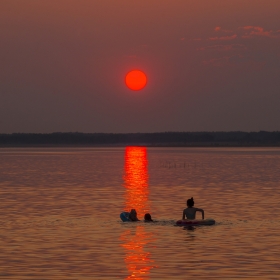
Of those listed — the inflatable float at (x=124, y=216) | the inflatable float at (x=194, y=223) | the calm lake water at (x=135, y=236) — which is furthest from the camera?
the inflatable float at (x=124, y=216)

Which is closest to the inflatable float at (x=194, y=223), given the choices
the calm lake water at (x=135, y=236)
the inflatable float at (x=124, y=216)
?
the calm lake water at (x=135, y=236)

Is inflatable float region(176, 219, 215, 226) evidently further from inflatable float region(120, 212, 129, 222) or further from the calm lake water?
inflatable float region(120, 212, 129, 222)

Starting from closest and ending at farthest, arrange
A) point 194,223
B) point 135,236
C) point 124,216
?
point 135,236 → point 194,223 → point 124,216

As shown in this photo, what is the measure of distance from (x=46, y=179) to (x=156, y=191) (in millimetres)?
22455

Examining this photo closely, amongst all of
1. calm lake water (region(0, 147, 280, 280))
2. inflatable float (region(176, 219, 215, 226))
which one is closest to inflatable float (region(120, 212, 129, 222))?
calm lake water (region(0, 147, 280, 280))

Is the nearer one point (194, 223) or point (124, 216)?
point (194, 223)

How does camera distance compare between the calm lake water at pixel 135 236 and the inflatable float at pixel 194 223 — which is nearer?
the calm lake water at pixel 135 236

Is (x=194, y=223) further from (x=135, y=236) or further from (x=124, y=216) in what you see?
(x=135, y=236)

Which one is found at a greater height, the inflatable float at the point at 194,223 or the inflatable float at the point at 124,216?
the inflatable float at the point at 124,216

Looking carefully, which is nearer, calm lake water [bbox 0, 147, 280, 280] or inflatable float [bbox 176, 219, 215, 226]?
calm lake water [bbox 0, 147, 280, 280]

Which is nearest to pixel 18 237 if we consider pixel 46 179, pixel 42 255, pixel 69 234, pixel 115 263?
pixel 69 234

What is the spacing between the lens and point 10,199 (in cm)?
5647

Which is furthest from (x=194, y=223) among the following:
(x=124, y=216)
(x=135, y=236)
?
(x=135, y=236)

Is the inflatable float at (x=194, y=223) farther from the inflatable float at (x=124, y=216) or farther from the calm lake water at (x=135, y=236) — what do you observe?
the inflatable float at (x=124, y=216)
